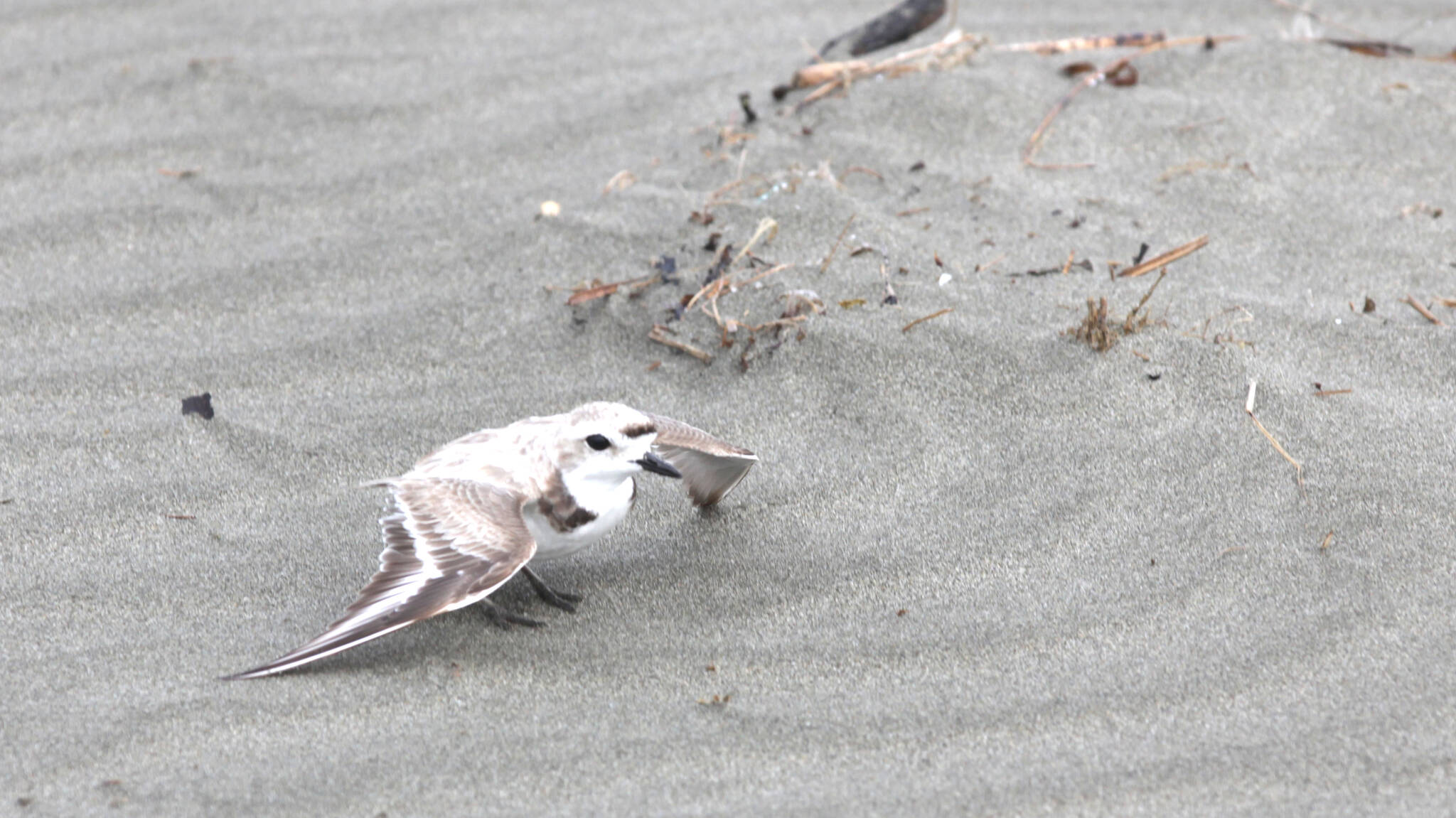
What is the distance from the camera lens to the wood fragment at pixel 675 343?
473 centimetres

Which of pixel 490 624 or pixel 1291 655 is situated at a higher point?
pixel 490 624

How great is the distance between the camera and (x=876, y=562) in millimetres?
3891

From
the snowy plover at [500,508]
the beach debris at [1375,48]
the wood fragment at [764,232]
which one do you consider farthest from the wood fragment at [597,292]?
the beach debris at [1375,48]

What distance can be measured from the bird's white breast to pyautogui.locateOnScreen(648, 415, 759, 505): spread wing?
23cm

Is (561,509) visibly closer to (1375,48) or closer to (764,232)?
(764,232)

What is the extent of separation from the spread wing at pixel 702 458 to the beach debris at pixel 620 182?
5.53 ft

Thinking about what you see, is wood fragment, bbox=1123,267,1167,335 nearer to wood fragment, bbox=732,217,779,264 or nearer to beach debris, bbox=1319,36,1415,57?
wood fragment, bbox=732,217,779,264

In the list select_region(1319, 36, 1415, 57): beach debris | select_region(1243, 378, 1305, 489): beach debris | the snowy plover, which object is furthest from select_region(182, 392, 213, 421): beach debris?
select_region(1319, 36, 1415, 57): beach debris

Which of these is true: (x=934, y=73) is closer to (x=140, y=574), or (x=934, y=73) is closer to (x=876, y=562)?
(x=876, y=562)

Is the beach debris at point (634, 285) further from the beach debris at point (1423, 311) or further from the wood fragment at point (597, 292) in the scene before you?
the beach debris at point (1423, 311)

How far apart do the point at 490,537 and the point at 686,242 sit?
6.54 feet

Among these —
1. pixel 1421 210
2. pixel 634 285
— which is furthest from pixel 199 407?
pixel 1421 210

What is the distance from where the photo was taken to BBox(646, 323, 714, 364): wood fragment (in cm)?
473

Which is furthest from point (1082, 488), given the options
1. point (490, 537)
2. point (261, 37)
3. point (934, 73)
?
point (261, 37)
